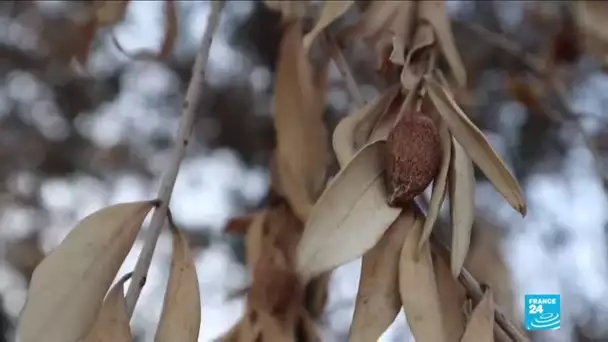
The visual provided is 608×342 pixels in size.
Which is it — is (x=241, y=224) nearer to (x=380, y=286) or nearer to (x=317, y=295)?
(x=317, y=295)

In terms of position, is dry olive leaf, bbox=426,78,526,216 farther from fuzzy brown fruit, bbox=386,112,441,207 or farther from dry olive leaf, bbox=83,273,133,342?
dry olive leaf, bbox=83,273,133,342

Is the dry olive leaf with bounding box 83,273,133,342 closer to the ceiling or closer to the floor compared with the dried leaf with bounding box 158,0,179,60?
closer to the floor

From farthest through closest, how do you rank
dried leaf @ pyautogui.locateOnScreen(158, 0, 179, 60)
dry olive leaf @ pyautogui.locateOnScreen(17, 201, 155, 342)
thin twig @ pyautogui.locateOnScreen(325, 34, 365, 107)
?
dried leaf @ pyautogui.locateOnScreen(158, 0, 179, 60) → thin twig @ pyautogui.locateOnScreen(325, 34, 365, 107) → dry olive leaf @ pyautogui.locateOnScreen(17, 201, 155, 342)

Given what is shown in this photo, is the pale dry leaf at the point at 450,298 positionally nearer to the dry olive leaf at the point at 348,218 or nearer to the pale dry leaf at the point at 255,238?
the dry olive leaf at the point at 348,218

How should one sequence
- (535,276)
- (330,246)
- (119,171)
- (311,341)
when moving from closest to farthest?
(330,246) < (311,341) < (535,276) < (119,171)

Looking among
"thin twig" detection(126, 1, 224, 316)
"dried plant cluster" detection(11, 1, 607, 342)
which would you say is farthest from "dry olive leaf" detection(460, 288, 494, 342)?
"thin twig" detection(126, 1, 224, 316)

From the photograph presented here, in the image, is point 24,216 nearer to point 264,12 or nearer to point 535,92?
point 264,12

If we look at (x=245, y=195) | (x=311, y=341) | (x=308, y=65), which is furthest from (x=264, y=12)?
(x=311, y=341)
